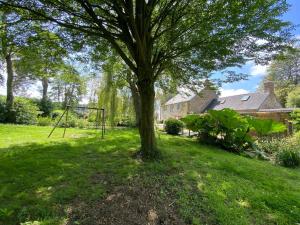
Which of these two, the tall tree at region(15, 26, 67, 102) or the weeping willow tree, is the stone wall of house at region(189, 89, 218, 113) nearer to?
the weeping willow tree

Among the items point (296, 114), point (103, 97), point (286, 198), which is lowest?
point (286, 198)

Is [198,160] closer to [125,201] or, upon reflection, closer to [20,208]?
[125,201]

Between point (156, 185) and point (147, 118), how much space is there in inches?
69.5

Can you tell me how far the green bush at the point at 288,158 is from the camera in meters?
7.32

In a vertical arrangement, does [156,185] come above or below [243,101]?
below

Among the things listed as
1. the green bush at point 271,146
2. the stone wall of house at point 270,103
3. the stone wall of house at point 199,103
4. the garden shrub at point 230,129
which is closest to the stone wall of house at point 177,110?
the stone wall of house at point 199,103

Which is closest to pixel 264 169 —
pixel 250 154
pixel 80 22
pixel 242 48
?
pixel 250 154

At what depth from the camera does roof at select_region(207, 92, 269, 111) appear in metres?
26.0

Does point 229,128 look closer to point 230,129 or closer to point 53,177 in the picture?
point 230,129

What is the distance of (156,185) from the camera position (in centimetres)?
426

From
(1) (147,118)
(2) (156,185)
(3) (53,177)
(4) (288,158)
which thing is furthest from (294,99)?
(3) (53,177)

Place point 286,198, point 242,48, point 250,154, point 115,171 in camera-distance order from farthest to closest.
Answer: point 250,154 → point 242,48 → point 115,171 → point 286,198

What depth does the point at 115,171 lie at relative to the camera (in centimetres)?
488

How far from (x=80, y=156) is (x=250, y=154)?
5706mm
